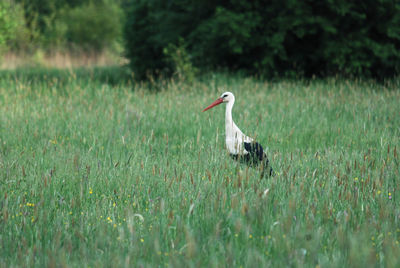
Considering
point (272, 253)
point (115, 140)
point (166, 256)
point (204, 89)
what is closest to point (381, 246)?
point (272, 253)

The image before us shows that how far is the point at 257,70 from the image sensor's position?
1471cm

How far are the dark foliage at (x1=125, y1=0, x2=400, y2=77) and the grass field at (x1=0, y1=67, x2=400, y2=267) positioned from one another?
21.2 ft

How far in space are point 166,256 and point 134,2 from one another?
1840cm

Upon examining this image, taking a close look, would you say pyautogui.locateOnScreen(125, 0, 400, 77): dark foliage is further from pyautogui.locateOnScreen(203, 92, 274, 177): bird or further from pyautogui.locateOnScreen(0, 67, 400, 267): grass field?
pyautogui.locateOnScreen(203, 92, 274, 177): bird

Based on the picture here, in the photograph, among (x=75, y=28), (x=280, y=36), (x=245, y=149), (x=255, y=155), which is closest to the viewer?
→ (x=255, y=155)

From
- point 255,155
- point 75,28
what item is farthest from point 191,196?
point 75,28

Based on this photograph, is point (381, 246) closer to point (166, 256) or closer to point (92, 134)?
point (166, 256)

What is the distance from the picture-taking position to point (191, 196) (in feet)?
11.6

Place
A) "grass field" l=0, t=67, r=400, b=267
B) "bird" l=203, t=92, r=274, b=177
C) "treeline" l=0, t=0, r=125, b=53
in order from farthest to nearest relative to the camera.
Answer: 1. "treeline" l=0, t=0, r=125, b=53
2. "bird" l=203, t=92, r=274, b=177
3. "grass field" l=0, t=67, r=400, b=267

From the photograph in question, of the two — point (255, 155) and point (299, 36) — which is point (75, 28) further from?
point (255, 155)

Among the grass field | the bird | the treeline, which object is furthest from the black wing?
the treeline

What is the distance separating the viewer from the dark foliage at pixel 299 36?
1325 cm

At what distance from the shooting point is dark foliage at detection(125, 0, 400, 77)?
1325 centimetres

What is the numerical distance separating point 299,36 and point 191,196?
10.7 metres
